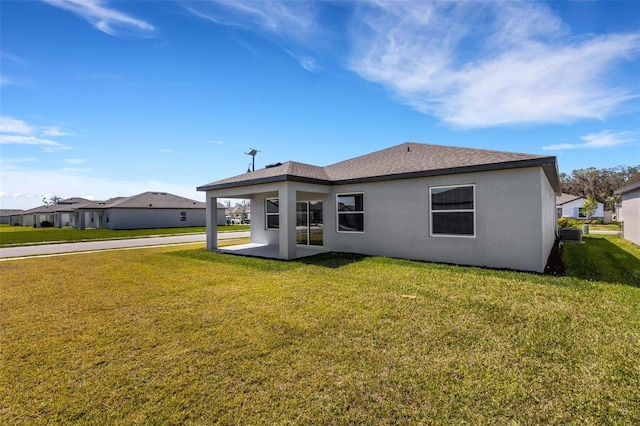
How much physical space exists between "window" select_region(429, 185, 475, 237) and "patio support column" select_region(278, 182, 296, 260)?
4.81 m

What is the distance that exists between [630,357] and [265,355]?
14.5 feet

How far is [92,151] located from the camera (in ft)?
55.2

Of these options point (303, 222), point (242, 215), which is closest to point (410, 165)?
point (303, 222)

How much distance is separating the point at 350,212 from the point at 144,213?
31531mm

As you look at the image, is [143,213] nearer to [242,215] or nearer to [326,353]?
[242,215]

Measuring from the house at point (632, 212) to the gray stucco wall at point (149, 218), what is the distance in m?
40.1

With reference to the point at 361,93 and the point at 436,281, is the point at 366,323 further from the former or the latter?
the point at 361,93

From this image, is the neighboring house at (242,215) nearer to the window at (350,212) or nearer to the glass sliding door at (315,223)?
the glass sliding door at (315,223)

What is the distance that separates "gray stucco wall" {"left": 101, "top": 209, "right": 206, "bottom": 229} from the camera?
32.2 m

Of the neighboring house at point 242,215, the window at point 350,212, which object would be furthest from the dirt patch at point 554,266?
the neighboring house at point 242,215

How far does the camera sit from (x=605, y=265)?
8789 millimetres

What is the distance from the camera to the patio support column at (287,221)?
10.1 m

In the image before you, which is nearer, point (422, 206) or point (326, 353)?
point (326, 353)

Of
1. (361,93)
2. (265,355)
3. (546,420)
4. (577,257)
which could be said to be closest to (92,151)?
(361,93)
